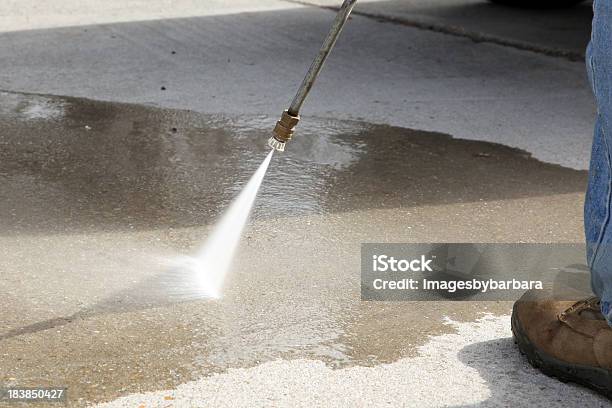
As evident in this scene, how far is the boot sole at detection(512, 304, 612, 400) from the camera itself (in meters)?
2.68

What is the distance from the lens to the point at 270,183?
14.5 ft

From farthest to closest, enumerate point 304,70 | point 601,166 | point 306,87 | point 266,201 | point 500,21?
point 500,21
point 304,70
point 266,201
point 306,87
point 601,166

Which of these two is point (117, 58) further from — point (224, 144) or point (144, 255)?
point (144, 255)

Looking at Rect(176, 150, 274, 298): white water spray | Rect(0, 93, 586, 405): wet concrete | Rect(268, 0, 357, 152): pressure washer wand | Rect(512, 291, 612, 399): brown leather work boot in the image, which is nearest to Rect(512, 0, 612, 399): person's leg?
Rect(512, 291, 612, 399): brown leather work boot

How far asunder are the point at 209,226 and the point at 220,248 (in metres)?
0.21

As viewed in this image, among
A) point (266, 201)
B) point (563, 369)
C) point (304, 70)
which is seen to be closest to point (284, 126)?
point (563, 369)

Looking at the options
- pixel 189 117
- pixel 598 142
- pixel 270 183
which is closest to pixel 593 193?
pixel 598 142

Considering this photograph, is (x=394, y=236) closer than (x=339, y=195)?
Yes

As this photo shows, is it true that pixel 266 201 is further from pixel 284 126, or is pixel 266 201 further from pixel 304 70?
pixel 304 70

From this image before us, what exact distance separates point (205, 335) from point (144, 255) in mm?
680

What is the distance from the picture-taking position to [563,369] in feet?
9.05

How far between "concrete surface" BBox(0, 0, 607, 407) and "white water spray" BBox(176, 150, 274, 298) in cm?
5

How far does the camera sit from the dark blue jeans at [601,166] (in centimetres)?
247

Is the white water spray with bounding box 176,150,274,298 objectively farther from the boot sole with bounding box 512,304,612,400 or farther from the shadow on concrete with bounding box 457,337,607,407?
the boot sole with bounding box 512,304,612,400
